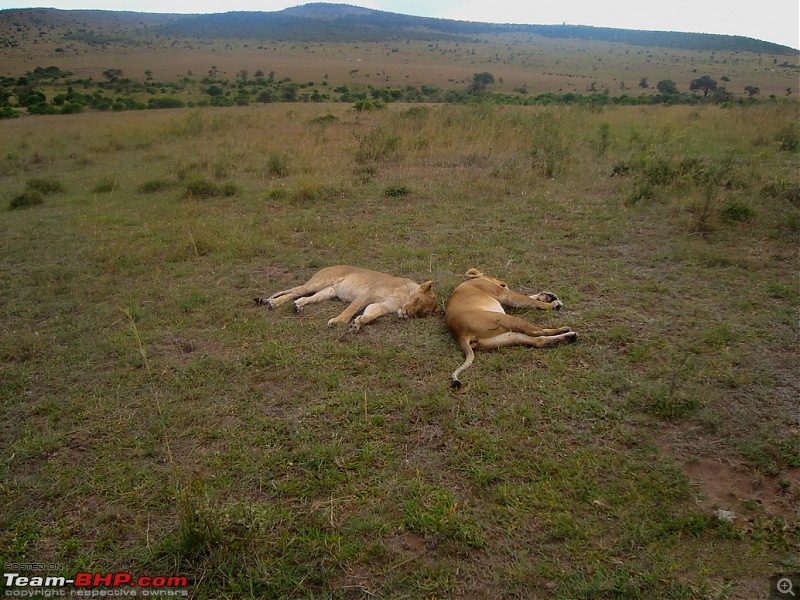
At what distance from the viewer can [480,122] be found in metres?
14.8

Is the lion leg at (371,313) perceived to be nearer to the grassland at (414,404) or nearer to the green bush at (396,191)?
the grassland at (414,404)

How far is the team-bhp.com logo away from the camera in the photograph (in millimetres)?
2756

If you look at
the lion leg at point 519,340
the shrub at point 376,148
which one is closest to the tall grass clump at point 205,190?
the shrub at point 376,148

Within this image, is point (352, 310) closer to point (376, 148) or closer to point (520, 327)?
point (520, 327)

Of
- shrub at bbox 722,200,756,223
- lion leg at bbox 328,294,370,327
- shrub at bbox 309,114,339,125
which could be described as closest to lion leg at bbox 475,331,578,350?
lion leg at bbox 328,294,370,327

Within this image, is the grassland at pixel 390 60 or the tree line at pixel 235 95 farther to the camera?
the grassland at pixel 390 60

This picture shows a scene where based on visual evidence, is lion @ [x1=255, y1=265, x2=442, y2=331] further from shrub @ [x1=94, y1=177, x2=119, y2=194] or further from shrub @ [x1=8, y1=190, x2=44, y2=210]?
shrub @ [x1=8, y1=190, x2=44, y2=210]

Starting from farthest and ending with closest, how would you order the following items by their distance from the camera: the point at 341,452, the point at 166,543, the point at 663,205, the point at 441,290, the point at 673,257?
the point at 663,205 → the point at 673,257 → the point at 441,290 → the point at 341,452 → the point at 166,543

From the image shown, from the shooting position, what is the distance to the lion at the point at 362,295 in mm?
5699

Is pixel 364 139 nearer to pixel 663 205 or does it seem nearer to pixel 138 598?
pixel 663 205

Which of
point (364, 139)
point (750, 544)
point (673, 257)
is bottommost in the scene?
point (750, 544)

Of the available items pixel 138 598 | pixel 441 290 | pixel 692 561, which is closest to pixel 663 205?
pixel 441 290

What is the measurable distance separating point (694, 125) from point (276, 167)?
41.0 ft

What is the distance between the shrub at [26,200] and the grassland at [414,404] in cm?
118
